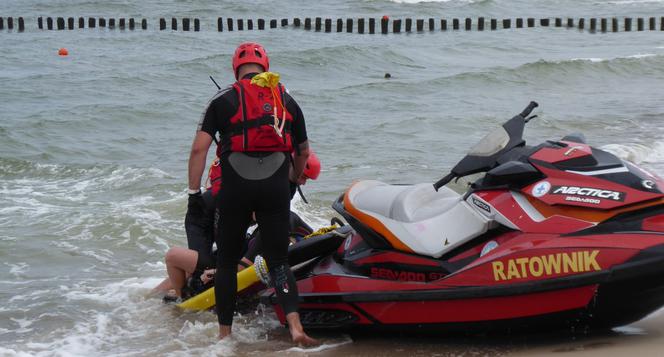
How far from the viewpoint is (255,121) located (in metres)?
5.45

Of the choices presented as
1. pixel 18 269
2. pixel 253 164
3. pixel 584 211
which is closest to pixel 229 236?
pixel 253 164

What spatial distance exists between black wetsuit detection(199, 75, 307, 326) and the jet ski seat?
0.45 metres

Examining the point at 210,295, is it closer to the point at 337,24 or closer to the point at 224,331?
the point at 224,331

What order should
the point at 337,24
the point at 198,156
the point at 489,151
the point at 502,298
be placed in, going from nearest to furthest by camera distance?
the point at 502,298 → the point at 489,151 → the point at 198,156 → the point at 337,24

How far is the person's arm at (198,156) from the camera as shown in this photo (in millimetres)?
5523

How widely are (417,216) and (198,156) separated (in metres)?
1.28

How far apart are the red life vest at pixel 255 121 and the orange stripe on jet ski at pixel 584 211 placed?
1.46m

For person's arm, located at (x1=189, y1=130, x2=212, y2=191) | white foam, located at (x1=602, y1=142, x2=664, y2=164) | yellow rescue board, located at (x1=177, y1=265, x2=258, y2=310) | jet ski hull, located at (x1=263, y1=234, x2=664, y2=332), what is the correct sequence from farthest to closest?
white foam, located at (x1=602, y1=142, x2=664, y2=164), yellow rescue board, located at (x1=177, y1=265, x2=258, y2=310), person's arm, located at (x1=189, y1=130, x2=212, y2=191), jet ski hull, located at (x1=263, y1=234, x2=664, y2=332)

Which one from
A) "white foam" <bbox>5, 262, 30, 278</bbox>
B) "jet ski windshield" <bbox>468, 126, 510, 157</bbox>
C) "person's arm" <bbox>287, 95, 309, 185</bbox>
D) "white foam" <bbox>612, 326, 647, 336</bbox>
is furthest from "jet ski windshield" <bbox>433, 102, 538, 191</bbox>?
"white foam" <bbox>5, 262, 30, 278</bbox>

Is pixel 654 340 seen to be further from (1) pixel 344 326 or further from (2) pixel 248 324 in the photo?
(2) pixel 248 324

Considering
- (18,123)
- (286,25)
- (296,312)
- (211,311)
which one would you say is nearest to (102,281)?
(211,311)

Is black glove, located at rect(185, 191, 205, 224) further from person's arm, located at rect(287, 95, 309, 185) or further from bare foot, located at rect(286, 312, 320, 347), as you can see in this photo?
bare foot, located at rect(286, 312, 320, 347)

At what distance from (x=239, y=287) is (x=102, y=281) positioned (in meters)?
1.97

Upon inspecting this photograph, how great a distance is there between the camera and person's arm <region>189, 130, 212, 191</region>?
18.1 feet
